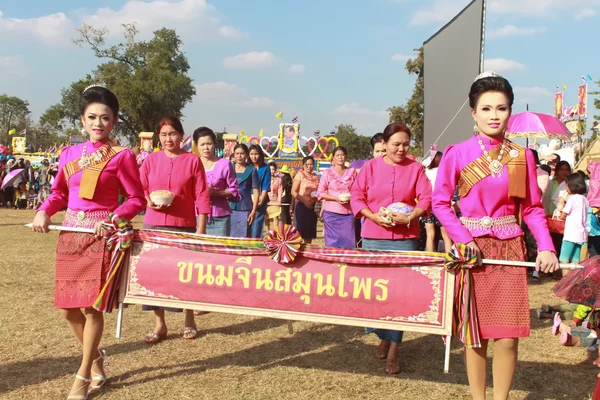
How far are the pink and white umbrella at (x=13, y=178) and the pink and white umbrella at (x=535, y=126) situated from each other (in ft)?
53.9

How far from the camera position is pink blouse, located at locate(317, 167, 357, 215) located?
19.9 ft

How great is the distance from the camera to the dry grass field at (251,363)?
358cm

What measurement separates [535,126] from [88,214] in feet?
28.1

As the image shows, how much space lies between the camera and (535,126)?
962cm

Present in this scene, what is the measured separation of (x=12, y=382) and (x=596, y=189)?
23.6ft

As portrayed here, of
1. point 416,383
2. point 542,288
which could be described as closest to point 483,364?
point 416,383

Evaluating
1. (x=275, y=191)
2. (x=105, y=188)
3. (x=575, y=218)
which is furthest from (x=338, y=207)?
(x=275, y=191)

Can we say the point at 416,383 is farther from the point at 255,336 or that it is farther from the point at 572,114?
the point at 572,114

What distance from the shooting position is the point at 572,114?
32188 mm

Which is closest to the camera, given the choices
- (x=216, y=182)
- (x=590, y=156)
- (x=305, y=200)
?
(x=216, y=182)

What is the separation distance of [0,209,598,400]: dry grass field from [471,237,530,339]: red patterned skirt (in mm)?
1040

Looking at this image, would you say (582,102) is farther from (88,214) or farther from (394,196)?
(88,214)

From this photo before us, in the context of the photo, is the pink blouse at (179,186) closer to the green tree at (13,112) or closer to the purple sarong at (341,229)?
the purple sarong at (341,229)

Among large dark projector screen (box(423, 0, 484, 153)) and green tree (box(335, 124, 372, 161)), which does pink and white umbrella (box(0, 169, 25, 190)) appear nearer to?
large dark projector screen (box(423, 0, 484, 153))
